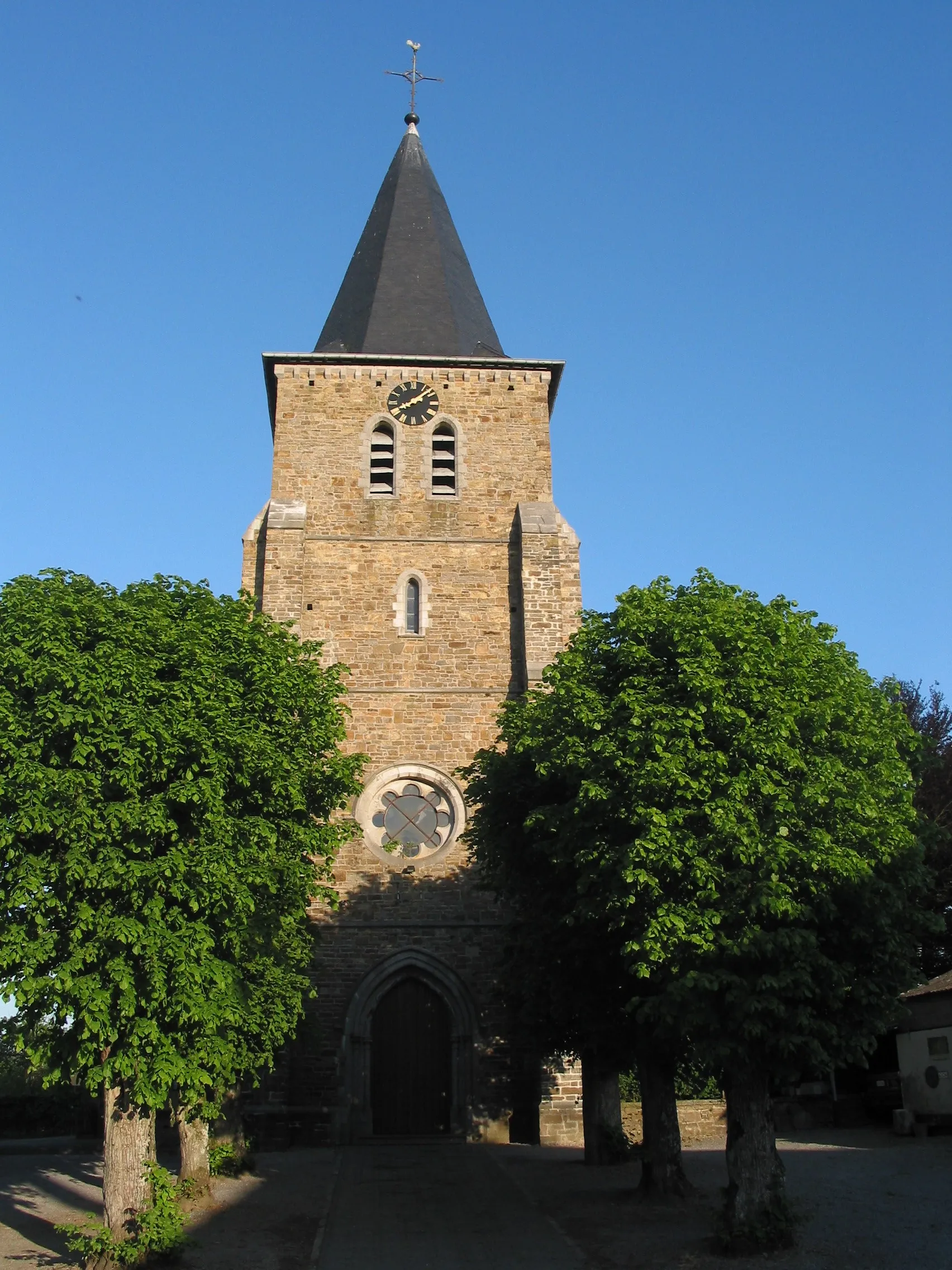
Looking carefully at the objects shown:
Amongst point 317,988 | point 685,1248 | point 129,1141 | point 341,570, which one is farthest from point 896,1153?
point 341,570

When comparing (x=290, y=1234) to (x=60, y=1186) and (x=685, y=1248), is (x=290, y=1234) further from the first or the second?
(x=60, y=1186)

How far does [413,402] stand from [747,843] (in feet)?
50.7

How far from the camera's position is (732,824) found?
35.1ft

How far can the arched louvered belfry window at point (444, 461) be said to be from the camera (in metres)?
23.2

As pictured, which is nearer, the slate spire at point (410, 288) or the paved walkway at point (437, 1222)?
the paved walkway at point (437, 1222)

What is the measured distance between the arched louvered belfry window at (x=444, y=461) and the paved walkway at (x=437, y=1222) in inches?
490

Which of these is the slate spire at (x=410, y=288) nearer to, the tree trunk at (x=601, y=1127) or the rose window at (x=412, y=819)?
the rose window at (x=412, y=819)

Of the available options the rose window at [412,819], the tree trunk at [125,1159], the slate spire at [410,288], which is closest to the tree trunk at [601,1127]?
the rose window at [412,819]

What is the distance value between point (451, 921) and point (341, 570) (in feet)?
22.9

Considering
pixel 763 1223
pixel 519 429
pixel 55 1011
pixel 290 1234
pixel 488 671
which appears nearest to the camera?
pixel 763 1223

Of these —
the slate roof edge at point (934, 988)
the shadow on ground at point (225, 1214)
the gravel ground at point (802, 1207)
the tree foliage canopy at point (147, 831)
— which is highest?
the tree foliage canopy at point (147, 831)

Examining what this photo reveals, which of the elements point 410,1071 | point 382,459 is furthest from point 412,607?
point 410,1071

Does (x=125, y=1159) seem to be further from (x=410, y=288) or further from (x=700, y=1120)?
(x=410, y=288)

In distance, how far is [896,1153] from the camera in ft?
53.5
